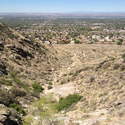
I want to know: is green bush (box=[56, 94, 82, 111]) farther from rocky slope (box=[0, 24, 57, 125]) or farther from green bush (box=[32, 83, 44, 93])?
green bush (box=[32, 83, 44, 93])

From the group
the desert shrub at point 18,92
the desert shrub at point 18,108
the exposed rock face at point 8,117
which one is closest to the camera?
the exposed rock face at point 8,117

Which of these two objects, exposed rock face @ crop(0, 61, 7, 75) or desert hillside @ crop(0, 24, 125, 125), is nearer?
desert hillside @ crop(0, 24, 125, 125)

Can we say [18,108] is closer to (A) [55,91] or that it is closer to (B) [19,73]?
(A) [55,91]

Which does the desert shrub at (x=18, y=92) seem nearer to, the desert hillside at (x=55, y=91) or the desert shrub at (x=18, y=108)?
the desert hillside at (x=55, y=91)

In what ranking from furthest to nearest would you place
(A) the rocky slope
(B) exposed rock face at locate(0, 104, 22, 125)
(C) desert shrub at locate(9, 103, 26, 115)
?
(A) the rocky slope → (C) desert shrub at locate(9, 103, 26, 115) → (B) exposed rock face at locate(0, 104, 22, 125)

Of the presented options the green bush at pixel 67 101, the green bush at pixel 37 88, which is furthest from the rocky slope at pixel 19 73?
the green bush at pixel 67 101

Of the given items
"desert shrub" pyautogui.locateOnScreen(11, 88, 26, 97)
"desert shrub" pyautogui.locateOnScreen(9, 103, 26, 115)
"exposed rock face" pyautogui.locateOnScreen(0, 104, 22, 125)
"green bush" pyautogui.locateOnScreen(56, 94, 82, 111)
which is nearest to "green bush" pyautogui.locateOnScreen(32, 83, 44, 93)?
"desert shrub" pyautogui.locateOnScreen(11, 88, 26, 97)

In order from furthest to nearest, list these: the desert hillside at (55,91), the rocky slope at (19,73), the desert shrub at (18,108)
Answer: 1. the rocky slope at (19,73)
2. the desert shrub at (18,108)
3. the desert hillside at (55,91)

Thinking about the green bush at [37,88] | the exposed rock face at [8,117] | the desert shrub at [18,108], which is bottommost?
the green bush at [37,88]

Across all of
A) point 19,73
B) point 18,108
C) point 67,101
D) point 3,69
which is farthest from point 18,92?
point 19,73
